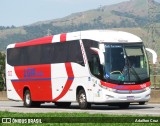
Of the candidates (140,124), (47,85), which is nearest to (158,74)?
(47,85)

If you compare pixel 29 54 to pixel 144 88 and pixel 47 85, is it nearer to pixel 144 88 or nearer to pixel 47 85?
pixel 47 85

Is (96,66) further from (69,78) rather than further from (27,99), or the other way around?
(27,99)

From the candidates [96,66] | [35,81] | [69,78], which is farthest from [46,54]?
[96,66]

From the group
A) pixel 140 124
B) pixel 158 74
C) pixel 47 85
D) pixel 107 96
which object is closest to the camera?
pixel 140 124

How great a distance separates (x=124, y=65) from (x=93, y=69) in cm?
135

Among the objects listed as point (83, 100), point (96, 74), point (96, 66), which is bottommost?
point (83, 100)

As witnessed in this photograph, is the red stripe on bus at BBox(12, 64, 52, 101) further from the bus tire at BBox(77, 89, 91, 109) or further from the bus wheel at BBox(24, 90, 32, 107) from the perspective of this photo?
the bus tire at BBox(77, 89, 91, 109)

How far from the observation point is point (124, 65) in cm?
2748

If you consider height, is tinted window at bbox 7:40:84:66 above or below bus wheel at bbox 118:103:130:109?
above

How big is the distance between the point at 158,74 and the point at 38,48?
661 centimetres

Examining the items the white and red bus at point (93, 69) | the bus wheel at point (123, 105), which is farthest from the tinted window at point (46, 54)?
the bus wheel at point (123, 105)

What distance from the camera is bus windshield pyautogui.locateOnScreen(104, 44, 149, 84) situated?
27.2 m

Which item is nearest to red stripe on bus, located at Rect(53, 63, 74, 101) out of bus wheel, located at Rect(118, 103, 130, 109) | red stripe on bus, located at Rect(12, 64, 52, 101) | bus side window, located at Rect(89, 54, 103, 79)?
red stripe on bus, located at Rect(12, 64, 52, 101)

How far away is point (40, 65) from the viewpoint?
106ft
